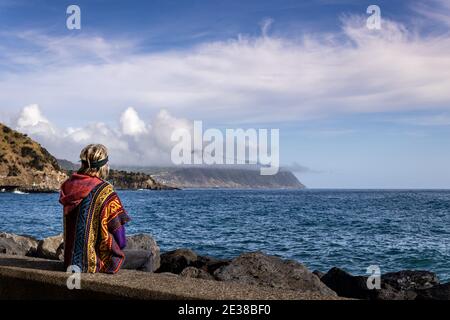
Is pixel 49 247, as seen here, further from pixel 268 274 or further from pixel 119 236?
pixel 119 236

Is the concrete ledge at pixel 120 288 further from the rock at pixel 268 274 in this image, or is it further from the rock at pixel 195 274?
the rock at pixel 268 274

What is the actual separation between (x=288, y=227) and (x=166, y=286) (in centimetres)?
3665

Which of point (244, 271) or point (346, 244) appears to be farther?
point (346, 244)

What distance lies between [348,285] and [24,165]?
162 meters

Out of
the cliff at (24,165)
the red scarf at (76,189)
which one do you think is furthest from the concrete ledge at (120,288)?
the cliff at (24,165)

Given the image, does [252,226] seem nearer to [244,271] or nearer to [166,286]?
[244,271]

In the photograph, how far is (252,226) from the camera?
42188 millimetres

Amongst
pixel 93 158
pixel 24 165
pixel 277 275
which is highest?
pixel 24 165

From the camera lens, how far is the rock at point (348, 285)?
12239mm

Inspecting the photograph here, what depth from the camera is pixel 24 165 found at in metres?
163

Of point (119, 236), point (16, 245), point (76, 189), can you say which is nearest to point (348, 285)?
point (119, 236)

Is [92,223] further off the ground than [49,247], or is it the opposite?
[92,223]
